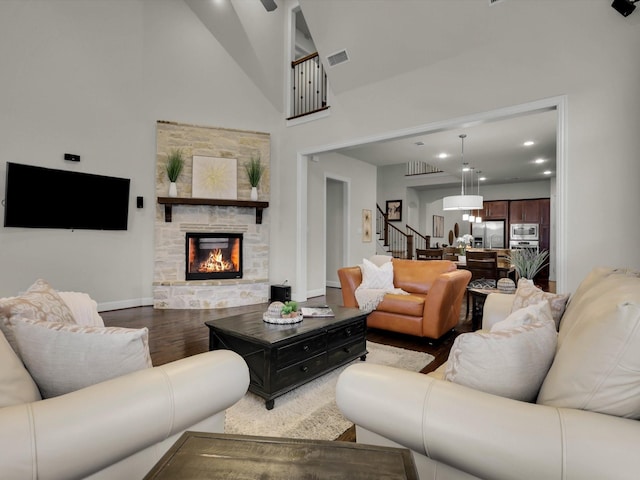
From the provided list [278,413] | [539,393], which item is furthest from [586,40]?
[278,413]

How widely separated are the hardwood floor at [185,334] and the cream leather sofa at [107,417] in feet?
6.71

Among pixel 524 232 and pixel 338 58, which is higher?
pixel 338 58

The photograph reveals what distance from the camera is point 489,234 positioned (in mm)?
10484

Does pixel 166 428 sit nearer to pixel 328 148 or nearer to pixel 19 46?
pixel 328 148

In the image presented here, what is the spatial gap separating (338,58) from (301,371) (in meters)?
4.12

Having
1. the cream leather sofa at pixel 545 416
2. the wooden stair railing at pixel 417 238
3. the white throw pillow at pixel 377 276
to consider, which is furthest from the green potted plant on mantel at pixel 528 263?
the wooden stair railing at pixel 417 238

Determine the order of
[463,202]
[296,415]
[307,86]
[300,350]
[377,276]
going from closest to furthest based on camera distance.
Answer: [296,415]
[300,350]
[377,276]
[463,202]
[307,86]

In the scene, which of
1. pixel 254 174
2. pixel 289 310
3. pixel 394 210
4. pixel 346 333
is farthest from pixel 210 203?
pixel 394 210

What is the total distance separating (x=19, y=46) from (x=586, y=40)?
633 centimetres

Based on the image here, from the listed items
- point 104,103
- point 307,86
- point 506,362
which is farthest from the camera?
point 307,86

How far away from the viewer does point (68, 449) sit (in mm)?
828

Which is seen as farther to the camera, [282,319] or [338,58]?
[338,58]

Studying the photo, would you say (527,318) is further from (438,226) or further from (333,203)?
(438,226)

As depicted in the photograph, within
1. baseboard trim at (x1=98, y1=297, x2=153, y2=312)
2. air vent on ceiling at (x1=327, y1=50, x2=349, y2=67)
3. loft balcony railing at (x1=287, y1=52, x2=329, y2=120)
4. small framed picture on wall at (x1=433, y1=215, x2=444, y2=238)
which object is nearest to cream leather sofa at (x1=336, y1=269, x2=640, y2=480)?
air vent on ceiling at (x1=327, y1=50, x2=349, y2=67)
